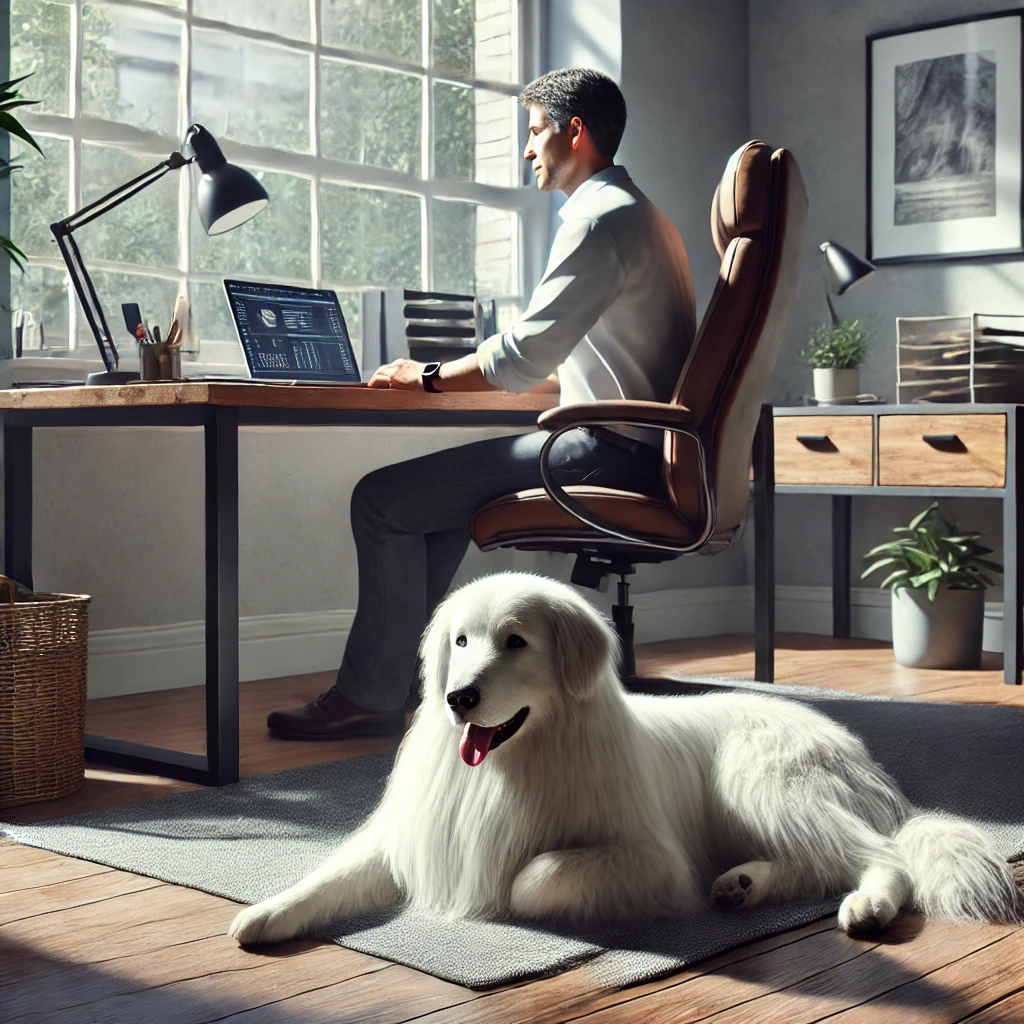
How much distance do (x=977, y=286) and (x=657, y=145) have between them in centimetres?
112

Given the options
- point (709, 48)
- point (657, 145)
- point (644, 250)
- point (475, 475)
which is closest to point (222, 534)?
point (475, 475)

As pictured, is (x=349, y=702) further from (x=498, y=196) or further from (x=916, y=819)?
(x=498, y=196)

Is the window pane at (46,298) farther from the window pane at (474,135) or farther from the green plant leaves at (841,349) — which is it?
the green plant leaves at (841,349)

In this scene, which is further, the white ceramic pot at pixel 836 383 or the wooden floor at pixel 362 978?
the white ceramic pot at pixel 836 383

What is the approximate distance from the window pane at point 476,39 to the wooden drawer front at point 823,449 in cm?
142

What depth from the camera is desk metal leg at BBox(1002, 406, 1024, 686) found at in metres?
3.83

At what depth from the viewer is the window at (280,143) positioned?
3475mm

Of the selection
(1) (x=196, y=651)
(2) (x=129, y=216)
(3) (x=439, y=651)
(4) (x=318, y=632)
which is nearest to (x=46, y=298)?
(2) (x=129, y=216)

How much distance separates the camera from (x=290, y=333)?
3.24 metres

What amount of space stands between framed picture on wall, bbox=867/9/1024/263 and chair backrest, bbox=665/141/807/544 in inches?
84.7

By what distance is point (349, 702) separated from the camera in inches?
118

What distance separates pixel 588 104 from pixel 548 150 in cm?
13

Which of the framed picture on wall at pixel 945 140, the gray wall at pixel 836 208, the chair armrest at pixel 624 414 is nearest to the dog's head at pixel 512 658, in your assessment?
the chair armrest at pixel 624 414

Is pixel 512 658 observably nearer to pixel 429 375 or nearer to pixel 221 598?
pixel 221 598
